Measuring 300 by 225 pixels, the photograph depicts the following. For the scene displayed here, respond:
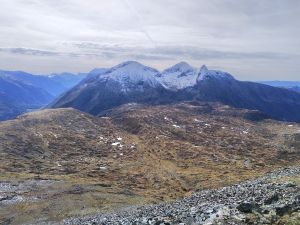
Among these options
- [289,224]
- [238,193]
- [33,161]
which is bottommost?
[33,161]

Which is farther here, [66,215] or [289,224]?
[66,215]

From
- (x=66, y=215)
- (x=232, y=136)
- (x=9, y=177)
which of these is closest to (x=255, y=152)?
(x=232, y=136)

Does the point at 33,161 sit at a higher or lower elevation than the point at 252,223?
lower

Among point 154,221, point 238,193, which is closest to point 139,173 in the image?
point 238,193

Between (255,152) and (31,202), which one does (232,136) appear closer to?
(255,152)

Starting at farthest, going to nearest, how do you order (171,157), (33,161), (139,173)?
(171,157), (33,161), (139,173)

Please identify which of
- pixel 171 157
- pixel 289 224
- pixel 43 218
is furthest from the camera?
pixel 171 157

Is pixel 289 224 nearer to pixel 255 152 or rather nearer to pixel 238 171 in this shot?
pixel 238 171
